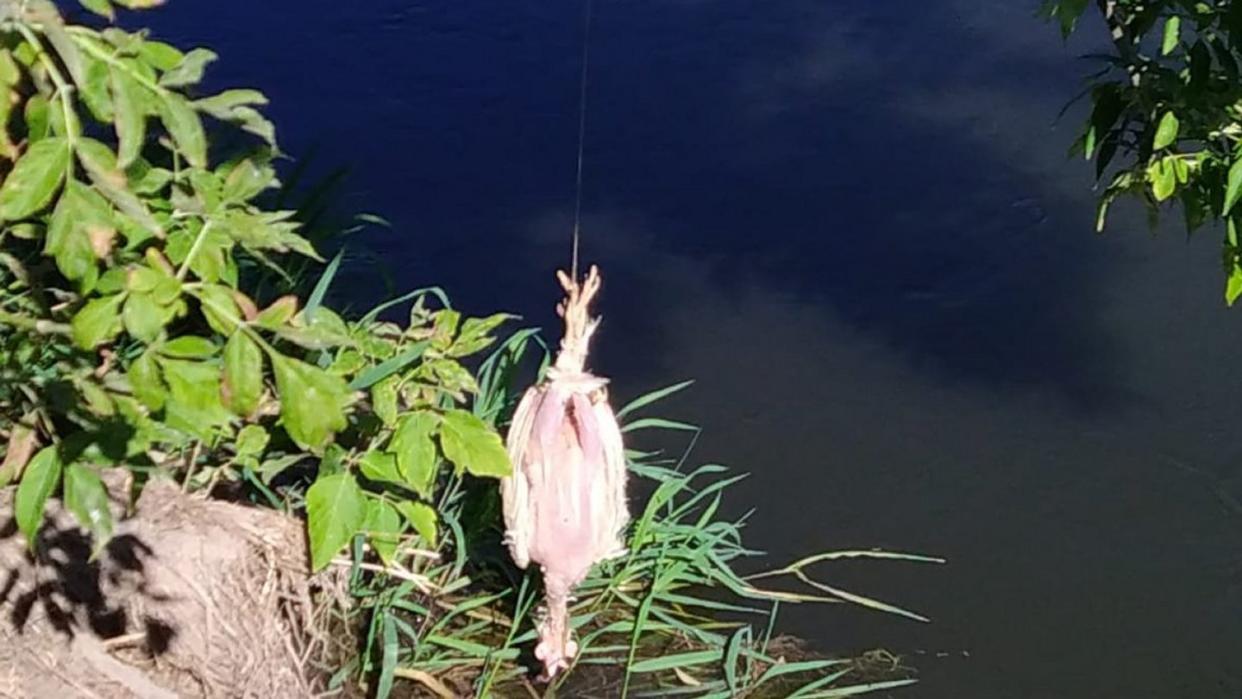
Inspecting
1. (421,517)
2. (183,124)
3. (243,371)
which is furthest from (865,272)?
(183,124)

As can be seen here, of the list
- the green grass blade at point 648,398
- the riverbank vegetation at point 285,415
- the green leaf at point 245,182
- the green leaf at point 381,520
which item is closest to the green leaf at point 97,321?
the riverbank vegetation at point 285,415

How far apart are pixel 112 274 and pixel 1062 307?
2.35 meters

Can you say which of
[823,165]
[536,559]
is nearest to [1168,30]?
[536,559]

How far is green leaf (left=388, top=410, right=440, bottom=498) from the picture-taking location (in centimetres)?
196

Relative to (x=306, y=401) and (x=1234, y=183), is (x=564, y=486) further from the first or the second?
(x=1234, y=183)

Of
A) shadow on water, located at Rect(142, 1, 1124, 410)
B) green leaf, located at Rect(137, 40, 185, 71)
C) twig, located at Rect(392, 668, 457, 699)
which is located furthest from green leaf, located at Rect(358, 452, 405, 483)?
shadow on water, located at Rect(142, 1, 1124, 410)

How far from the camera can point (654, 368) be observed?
3.21 metres

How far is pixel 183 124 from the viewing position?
129cm

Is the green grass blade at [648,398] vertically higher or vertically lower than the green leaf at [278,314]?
lower

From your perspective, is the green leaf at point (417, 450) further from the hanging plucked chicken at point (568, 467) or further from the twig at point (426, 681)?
the twig at point (426, 681)

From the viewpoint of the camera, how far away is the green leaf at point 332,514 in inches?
78.5

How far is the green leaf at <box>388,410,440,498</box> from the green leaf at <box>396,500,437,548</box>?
141 mm

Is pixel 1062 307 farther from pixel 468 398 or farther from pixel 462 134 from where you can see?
pixel 462 134

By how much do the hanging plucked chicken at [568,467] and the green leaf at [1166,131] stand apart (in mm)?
677
